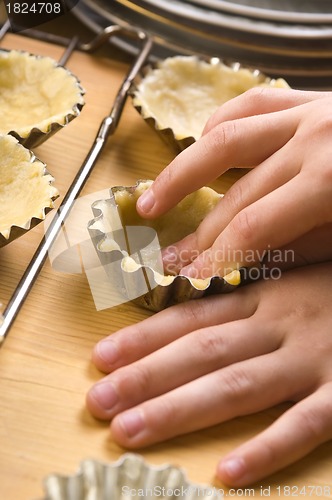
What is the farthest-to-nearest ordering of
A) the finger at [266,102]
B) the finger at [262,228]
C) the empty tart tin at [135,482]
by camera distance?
the finger at [266,102] < the finger at [262,228] < the empty tart tin at [135,482]

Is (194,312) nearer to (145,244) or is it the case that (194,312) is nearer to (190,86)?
(145,244)

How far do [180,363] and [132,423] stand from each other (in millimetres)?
100

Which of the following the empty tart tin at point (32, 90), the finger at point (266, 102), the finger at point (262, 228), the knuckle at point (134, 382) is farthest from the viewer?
the empty tart tin at point (32, 90)

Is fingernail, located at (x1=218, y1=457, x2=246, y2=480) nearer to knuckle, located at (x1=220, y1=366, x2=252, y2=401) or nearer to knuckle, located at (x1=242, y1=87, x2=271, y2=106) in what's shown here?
knuckle, located at (x1=220, y1=366, x2=252, y2=401)

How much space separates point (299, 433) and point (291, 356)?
0.34 feet

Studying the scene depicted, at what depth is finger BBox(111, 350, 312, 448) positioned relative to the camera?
86cm

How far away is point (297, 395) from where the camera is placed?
0.93 m

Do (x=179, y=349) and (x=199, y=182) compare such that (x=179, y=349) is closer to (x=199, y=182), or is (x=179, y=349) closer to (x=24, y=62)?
(x=199, y=182)

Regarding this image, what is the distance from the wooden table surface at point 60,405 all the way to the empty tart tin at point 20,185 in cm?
6

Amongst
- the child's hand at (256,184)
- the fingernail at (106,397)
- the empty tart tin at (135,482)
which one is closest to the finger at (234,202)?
the child's hand at (256,184)

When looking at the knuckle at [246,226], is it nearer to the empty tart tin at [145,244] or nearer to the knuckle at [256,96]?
the empty tart tin at [145,244]

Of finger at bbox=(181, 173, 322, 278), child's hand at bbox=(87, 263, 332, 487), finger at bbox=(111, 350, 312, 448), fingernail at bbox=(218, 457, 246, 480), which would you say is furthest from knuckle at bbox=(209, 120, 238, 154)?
fingernail at bbox=(218, 457, 246, 480)

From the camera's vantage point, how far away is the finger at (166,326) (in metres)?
0.95

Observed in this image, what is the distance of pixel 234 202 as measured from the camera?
1.08 m
